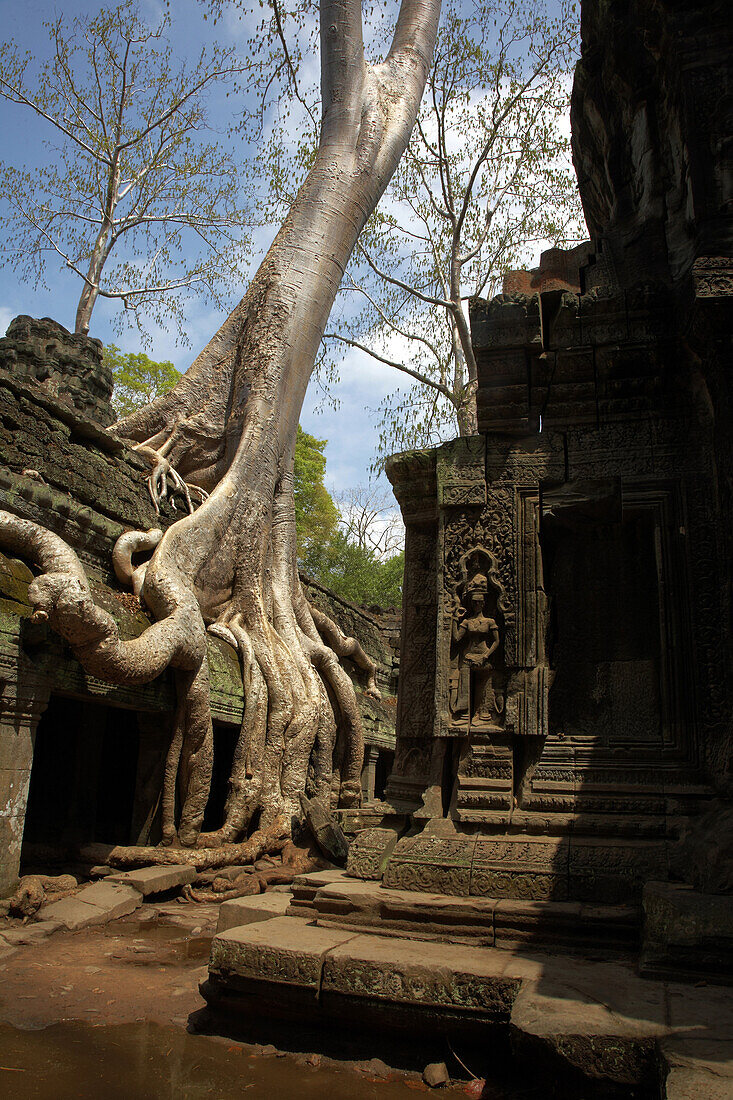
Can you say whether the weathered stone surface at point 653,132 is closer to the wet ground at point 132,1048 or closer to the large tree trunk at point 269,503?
the wet ground at point 132,1048

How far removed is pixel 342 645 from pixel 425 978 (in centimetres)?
794

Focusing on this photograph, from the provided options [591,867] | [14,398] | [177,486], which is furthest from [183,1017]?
[177,486]

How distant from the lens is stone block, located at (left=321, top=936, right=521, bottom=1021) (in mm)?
2316

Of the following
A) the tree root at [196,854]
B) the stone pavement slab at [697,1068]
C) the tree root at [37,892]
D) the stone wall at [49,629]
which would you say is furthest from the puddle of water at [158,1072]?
the tree root at [196,854]

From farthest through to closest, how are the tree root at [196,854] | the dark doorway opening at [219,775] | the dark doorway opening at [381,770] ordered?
the dark doorway opening at [381,770] < the dark doorway opening at [219,775] < the tree root at [196,854]

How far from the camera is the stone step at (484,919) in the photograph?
2.79 metres

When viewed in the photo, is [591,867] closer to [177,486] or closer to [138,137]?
[177,486]

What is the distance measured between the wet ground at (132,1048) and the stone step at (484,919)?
62 centimetres

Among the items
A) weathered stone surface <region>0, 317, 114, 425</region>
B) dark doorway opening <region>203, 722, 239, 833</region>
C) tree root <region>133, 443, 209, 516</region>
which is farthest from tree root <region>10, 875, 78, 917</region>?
weathered stone surface <region>0, 317, 114, 425</region>

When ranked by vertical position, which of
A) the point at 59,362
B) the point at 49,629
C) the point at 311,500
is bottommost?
the point at 49,629

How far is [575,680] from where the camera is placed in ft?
12.9

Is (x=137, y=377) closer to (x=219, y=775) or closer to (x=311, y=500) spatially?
(x=311, y=500)

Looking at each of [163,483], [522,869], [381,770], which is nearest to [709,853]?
[522,869]

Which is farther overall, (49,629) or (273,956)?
(49,629)
